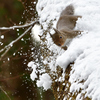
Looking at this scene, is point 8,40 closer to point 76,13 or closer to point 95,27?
point 76,13

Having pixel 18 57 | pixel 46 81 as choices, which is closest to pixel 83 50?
pixel 46 81

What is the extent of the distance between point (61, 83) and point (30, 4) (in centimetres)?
229

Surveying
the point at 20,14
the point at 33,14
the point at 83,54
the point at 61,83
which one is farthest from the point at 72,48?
the point at 20,14

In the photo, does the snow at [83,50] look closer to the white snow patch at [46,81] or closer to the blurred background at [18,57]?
the white snow patch at [46,81]

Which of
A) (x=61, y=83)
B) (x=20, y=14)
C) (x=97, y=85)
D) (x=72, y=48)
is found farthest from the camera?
(x=20, y=14)

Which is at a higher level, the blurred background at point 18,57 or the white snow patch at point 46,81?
the blurred background at point 18,57

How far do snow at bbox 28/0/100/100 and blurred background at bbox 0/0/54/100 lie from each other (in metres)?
1.18

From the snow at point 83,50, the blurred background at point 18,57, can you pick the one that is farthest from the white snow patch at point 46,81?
the blurred background at point 18,57

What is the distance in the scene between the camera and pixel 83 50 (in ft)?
5.91

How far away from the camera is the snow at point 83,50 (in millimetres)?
1505

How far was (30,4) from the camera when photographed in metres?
3.77

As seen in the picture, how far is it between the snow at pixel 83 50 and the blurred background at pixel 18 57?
3.86 feet

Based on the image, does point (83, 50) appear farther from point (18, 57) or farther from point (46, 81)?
point (18, 57)

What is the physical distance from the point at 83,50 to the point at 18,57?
231cm
